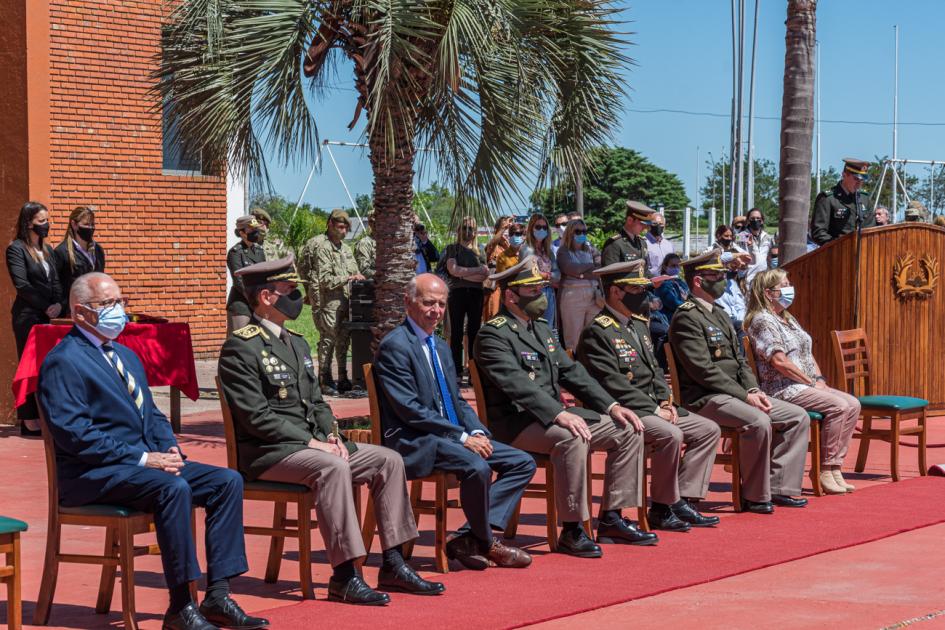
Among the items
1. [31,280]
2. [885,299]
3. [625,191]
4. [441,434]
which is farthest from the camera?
[625,191]

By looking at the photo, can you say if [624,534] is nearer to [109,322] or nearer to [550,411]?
[550,411]

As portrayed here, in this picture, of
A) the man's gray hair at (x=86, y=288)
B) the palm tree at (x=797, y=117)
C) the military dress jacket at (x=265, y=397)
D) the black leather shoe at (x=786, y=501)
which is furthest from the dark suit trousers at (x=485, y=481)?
the palm tree at (x=797, y=117)

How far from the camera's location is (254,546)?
773cm

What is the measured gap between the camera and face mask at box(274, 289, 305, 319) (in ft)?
22.6

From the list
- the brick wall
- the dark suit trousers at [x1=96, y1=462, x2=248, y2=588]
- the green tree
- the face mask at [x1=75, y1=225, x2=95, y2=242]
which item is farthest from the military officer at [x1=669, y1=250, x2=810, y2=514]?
the green tree

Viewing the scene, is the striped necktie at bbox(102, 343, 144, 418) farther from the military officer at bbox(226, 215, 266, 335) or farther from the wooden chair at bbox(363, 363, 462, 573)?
the military officer at bbox(226, 215, 266, 335)

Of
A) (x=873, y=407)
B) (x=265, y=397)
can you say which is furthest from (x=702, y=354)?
(x=265, y=397)

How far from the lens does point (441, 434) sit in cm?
712

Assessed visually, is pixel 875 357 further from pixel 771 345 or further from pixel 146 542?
pixel 146 542

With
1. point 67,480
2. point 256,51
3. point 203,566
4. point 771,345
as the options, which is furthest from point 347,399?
point 67,480

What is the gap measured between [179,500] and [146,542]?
6.86 feet

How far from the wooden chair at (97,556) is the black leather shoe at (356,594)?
802 mm

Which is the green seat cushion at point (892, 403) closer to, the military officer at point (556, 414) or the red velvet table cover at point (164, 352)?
the military officer at point (556, 414)

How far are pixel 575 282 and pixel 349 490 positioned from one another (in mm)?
8836
